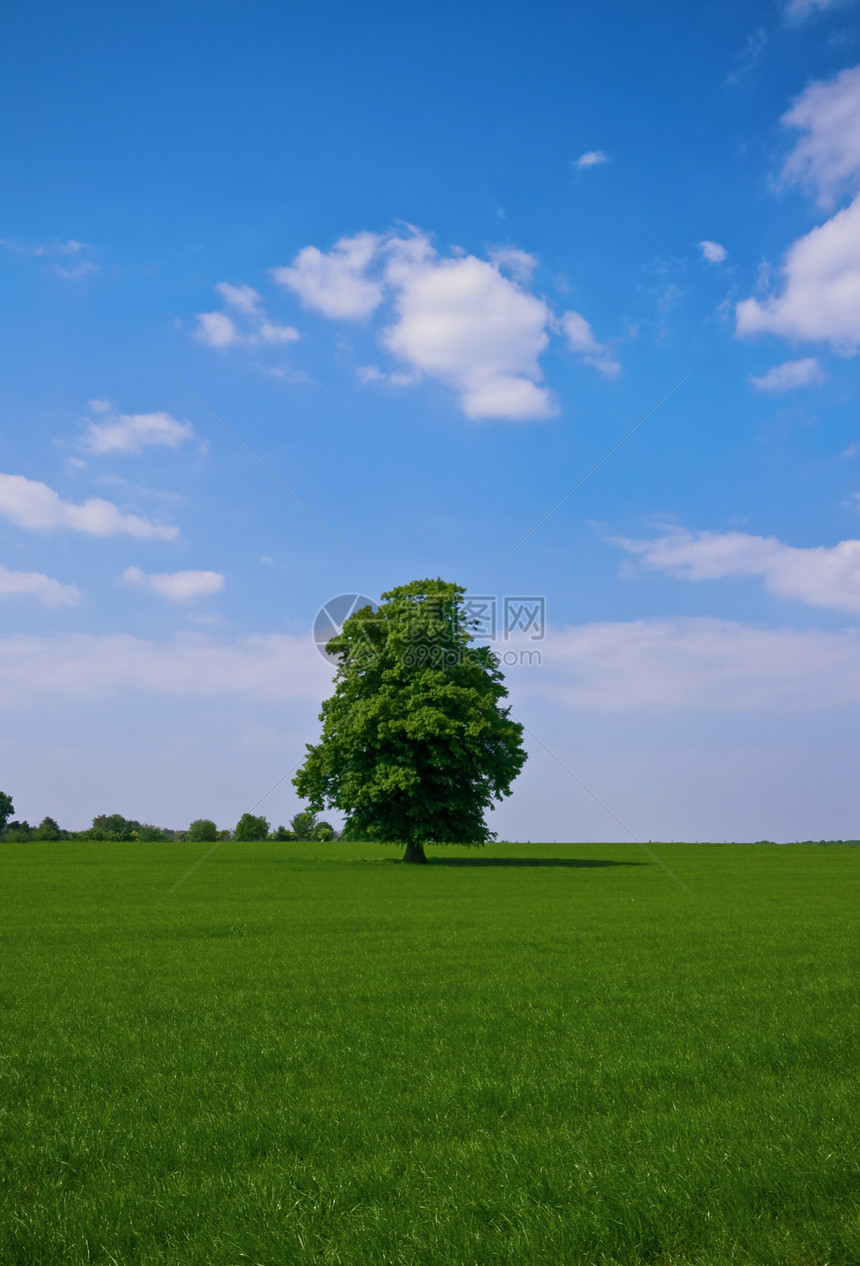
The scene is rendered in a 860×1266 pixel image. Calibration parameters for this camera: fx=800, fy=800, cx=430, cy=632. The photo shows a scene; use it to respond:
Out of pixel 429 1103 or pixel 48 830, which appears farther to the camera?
pixel 48 830

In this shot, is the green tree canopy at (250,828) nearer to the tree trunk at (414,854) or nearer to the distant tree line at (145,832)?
the distant tree line at (145,832)

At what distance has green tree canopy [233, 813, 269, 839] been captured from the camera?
494 feet

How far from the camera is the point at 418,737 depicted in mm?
50156

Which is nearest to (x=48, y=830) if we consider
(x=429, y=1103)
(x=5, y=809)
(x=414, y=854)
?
(x=5, y=809)

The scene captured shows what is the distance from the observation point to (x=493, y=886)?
3769 centimetres

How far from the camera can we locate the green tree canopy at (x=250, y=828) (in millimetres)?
150500

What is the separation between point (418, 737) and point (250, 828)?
111192 millimetres

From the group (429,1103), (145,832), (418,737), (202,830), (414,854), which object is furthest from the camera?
(202,830)

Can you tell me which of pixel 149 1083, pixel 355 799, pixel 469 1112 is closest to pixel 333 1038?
pixel 149 1083

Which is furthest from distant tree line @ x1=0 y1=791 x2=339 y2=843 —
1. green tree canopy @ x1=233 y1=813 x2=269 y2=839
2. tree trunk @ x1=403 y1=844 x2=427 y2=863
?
tree trunk @ x1=403 y1=844 x2=427 y2=863

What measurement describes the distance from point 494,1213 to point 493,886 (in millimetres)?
32724

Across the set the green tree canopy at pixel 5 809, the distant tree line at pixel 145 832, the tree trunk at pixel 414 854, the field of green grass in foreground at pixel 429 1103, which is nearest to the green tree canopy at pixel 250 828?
the distant tree line at pixel 145 832

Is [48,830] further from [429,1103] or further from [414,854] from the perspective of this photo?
[429,1103]

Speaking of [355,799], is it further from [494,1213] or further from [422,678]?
[494,1213]
